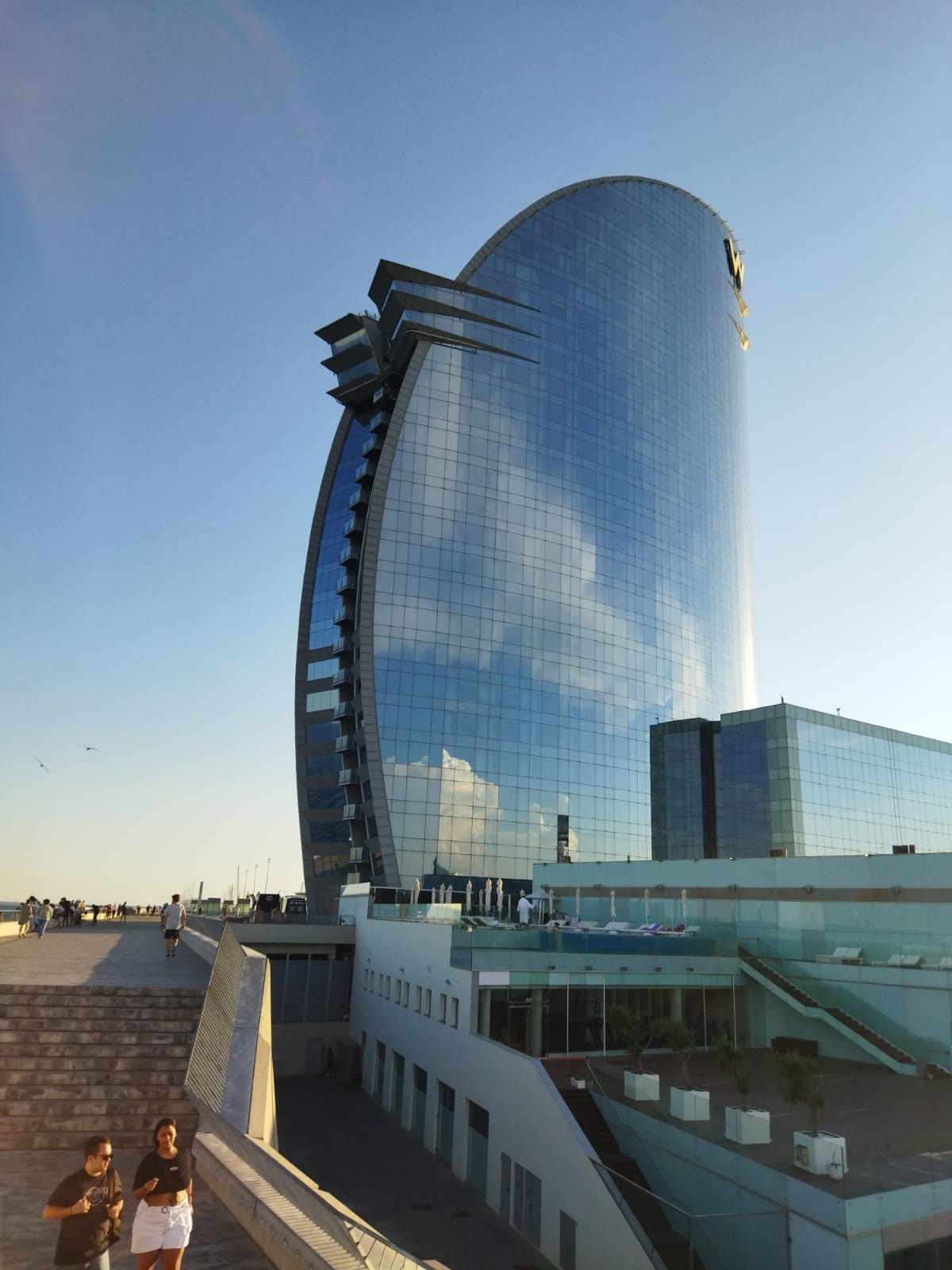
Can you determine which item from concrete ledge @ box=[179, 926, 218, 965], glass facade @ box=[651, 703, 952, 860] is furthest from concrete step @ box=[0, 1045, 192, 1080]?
glass facade @ box=[651, 703, 952, 860]

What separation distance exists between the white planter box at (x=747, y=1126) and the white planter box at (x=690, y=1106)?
59.4 inches

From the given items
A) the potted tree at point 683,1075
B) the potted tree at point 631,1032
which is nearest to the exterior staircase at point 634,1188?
the potted tree at point 631,1032

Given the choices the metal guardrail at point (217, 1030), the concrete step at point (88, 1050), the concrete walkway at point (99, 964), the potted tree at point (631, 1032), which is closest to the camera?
the metal guardrail at point (217, 1030)

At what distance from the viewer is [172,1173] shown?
26.5 ft

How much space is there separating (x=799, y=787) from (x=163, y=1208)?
80621 millimetres

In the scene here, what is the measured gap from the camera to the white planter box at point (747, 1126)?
19.0m

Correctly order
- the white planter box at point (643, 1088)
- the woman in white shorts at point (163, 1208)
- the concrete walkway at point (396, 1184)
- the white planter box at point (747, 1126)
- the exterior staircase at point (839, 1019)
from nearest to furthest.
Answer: the woman in white shorts at point (163, 1208)
the white planter box at point (747, 1126)
the white planter box at point (643, 1088)
the concrete walkway at point (396, 1184)
the exterior staircase at point (839, 1019)

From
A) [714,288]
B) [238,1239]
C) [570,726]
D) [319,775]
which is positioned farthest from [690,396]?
[238,1239]

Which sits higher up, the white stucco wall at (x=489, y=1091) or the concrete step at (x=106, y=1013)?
the concrete step at (x=106, y=1013)

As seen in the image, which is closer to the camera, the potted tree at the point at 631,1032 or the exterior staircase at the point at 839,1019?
the potted tree at the point at 631,1032

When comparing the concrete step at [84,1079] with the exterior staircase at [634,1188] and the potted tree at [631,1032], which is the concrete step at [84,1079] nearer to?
the exterior staircase at [634,1188]

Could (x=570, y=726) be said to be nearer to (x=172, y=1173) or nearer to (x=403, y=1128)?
(x=403, y=1128)

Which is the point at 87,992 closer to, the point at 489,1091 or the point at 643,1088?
the point at 643,1088

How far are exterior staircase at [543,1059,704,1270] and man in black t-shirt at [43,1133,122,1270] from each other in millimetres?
13372
